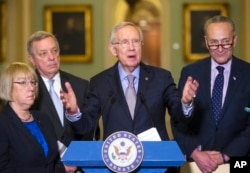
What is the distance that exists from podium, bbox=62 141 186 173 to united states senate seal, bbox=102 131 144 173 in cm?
3

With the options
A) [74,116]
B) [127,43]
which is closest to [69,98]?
[74,116]

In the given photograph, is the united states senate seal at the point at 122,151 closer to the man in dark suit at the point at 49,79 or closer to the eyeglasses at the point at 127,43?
the eyeglasses at the point at 127,43

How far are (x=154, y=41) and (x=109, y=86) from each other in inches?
376

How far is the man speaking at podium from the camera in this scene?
114 inches

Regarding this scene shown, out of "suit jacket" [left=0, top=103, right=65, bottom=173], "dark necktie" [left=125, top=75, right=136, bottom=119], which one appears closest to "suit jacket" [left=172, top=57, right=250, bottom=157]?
"dark necktie" [left=125, top=75, right=136, bottom=119]

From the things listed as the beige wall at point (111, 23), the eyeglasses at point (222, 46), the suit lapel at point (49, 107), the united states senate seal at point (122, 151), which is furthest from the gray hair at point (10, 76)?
the beige wall at point (111, 23)

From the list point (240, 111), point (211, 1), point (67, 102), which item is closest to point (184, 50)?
point (211, 1)

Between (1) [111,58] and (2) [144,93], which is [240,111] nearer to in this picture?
(2) [144,93]

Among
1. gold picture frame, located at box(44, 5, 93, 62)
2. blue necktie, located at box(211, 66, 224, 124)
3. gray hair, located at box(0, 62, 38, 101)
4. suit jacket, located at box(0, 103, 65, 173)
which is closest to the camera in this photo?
suit jacket, located at box(0, 103, 65, 173)

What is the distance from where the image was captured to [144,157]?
2137mm

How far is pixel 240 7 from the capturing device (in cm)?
1076

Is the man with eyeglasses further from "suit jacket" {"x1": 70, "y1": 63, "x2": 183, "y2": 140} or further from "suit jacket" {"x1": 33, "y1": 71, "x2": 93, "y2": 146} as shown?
"suit jacket" {"x1": 33, "y1": 71, "x2": 93, "y2": 146}

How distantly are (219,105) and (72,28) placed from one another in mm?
7999

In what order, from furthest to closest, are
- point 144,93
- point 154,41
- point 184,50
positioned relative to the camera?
point 154,41
point 184,50
point 144,93
